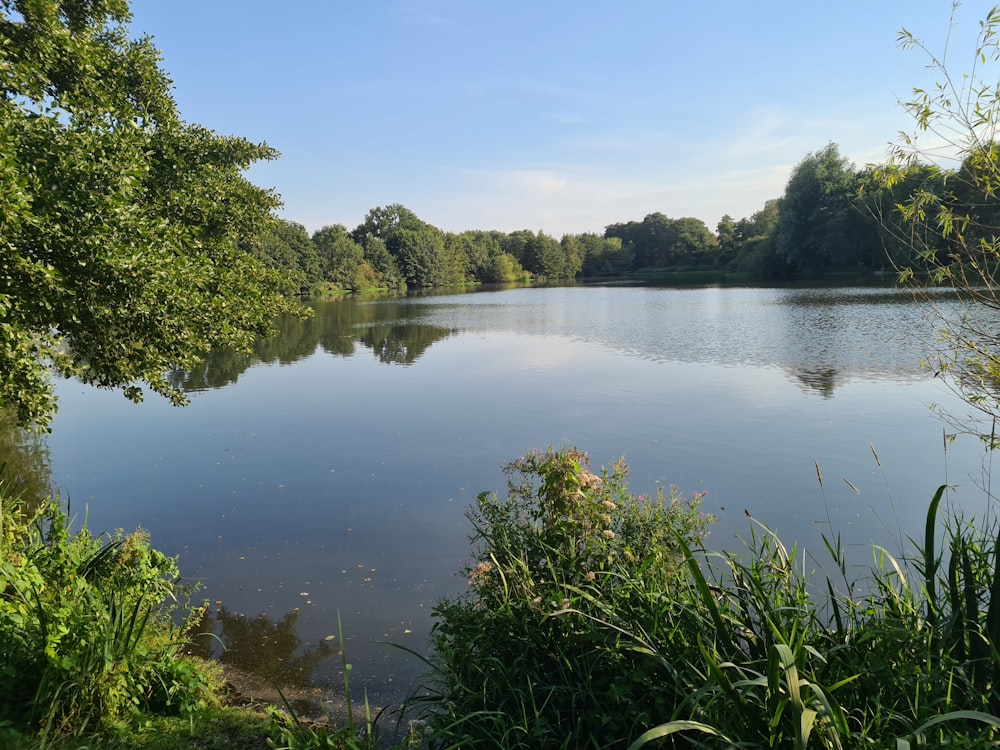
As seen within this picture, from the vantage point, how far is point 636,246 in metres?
140

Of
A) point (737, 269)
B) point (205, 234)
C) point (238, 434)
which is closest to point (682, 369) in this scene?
point (238, 434)

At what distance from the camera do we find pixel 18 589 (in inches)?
159

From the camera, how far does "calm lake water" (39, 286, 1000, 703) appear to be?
25.4ft

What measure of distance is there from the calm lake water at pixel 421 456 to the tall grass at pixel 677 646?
220cm

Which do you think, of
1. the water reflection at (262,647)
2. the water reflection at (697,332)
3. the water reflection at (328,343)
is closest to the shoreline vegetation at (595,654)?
the water reflection at (262,647)

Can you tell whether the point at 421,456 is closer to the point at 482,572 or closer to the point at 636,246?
the point at 482,572

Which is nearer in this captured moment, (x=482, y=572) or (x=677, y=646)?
(x=677, y=646)

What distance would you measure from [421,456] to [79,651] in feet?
30.9

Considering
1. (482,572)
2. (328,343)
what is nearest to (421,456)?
(482,572)

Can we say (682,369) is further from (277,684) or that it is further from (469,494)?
(277,684)

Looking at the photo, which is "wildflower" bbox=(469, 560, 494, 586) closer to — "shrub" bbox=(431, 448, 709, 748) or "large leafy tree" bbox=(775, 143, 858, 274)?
"shrub" bbox=(431, 448, 709, 748)

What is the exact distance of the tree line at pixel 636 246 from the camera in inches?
2488

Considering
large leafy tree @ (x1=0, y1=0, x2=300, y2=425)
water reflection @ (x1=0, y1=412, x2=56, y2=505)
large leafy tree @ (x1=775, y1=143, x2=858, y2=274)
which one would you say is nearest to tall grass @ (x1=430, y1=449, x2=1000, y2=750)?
large leafy tree @ (x1=0, y1=0, x2=300, y2=425)

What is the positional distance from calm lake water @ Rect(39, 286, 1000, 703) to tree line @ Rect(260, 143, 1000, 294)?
4310 millimetres
